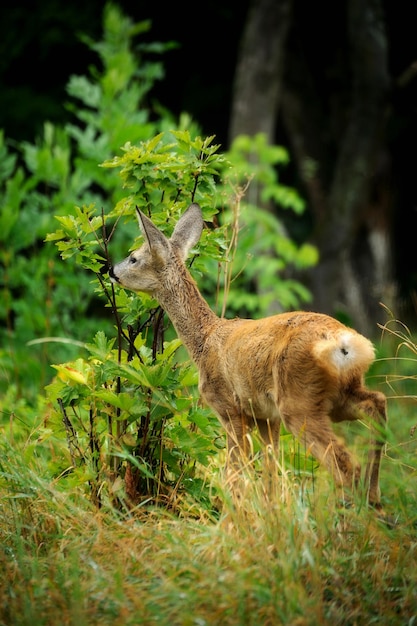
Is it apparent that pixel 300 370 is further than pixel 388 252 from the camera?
No

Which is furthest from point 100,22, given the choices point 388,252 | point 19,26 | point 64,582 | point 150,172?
point 64,582

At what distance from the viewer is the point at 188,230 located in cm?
559

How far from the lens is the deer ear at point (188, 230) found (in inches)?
217

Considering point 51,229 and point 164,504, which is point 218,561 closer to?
point 164,504

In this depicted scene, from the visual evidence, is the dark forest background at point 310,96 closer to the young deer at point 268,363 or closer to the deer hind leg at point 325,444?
the young deer at point 268,363

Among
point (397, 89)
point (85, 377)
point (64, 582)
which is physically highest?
point (397, 89)

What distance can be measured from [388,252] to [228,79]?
363cm

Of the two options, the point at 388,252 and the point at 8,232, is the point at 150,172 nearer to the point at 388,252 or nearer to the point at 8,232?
the point at 8,232

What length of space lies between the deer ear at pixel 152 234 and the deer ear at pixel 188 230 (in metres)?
0.08

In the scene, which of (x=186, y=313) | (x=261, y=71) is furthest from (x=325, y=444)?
(x=261, y=71)

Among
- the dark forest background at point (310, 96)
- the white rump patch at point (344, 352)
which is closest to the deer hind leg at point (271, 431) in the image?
the white rump patch at point (344, 352)

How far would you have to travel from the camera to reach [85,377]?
5168 millimetres

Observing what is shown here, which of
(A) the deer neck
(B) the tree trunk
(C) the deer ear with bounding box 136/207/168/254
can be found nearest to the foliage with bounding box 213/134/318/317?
(B) the tree trunk

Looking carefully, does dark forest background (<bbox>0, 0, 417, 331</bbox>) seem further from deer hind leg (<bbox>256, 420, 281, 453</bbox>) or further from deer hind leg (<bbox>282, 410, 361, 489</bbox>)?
deer hind leg (<bbox>282, 410, 361, 489</bbox>)
